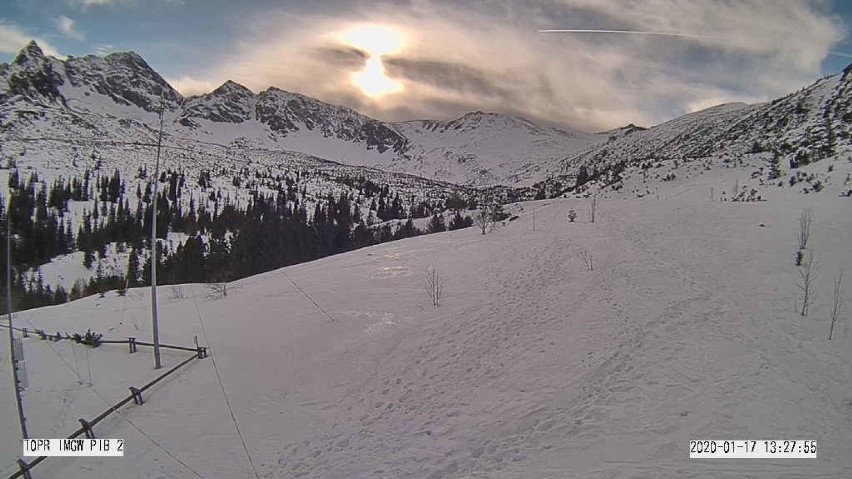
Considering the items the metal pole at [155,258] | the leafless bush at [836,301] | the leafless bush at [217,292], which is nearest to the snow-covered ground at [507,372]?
the leafless bush at [836,301]

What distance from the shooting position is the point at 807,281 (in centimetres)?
947

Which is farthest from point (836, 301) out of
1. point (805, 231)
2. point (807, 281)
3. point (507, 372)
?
point (507, 372)

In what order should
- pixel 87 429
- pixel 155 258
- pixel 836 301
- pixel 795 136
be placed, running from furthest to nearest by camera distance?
pixel 795 136 < pixel 155 258 < pixel 836 301 < pixel 87 429

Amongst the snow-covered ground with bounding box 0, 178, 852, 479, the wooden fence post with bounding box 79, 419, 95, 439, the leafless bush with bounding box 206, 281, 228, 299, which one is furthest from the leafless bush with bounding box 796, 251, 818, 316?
the leafless bush with bounding box 206, 281, 228, 299

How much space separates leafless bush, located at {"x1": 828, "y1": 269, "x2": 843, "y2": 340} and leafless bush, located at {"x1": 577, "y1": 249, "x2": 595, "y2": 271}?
5.83 meters

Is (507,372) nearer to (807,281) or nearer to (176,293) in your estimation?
(807,281)

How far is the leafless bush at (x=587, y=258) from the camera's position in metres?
14.4

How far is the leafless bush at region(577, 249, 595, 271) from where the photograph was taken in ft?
47.4

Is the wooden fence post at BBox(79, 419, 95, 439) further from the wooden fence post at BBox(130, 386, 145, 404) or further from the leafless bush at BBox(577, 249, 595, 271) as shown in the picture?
the leafless bush at BBox(577, 249, 595, 271)

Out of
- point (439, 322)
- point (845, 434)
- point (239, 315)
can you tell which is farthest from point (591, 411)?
point (239, 315)

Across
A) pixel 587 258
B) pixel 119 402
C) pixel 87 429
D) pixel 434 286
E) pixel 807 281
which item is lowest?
pixel 119 402

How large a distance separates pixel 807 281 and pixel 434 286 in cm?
958

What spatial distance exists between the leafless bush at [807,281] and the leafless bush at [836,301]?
34 centimetres

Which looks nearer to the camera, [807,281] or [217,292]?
[807,281]
